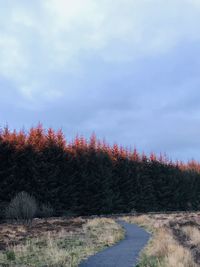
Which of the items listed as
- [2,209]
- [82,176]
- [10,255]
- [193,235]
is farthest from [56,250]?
[82,176]

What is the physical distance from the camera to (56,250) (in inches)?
606

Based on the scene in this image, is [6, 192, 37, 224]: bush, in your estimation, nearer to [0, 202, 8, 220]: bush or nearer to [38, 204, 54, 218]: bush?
[0, 202, 8, 220]: bush

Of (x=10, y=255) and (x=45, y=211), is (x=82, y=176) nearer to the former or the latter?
(x=45, y=211)

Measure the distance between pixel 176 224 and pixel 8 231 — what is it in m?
9.16

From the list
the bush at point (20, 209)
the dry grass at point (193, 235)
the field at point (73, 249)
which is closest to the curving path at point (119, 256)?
the field at point (73, 249)

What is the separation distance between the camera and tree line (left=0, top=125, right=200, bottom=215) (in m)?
40.7

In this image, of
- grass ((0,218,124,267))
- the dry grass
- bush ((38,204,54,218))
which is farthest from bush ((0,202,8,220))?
the dry grass

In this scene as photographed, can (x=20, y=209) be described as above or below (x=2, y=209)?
below

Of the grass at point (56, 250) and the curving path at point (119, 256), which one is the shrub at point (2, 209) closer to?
the grass at point (56, 250)

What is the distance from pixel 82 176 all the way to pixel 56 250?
31.3 metres

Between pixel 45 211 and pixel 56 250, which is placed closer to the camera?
pixel 56 250

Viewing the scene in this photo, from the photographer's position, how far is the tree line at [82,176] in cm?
4072

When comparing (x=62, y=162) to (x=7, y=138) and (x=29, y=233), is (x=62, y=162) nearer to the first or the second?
(x=7, y=138)

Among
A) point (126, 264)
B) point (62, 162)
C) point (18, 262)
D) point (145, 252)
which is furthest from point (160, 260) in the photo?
point (62, 162)
